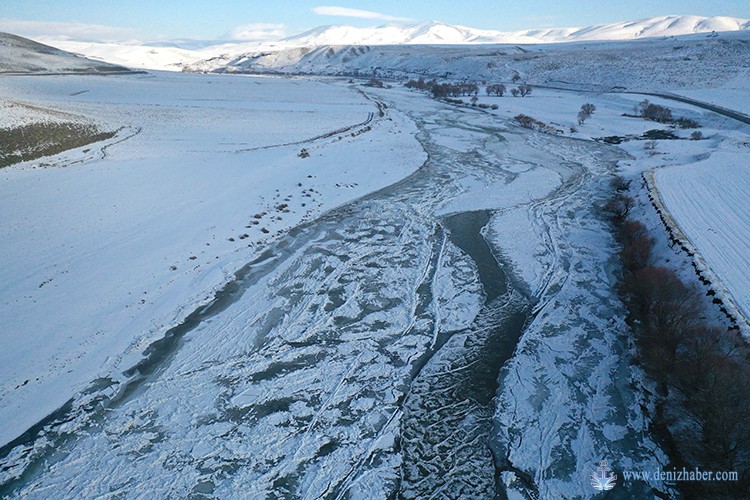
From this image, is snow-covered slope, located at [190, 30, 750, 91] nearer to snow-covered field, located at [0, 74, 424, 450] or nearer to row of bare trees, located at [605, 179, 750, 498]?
snow-covered field, located at [0, 74, 424, 450]

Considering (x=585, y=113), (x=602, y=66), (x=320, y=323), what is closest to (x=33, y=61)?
(x=585, y=113)

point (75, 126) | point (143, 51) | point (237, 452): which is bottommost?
point (237, 452)

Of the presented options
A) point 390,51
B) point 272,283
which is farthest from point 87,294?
point 390,51

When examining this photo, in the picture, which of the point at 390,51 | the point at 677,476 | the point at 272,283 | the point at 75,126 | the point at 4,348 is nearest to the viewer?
the point at 677,476

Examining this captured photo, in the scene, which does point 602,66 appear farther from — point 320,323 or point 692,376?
point 320,323

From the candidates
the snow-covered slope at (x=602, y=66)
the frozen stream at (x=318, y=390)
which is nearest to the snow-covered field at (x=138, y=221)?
the frozen stream at (x=318, y=390)

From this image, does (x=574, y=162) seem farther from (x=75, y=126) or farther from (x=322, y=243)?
(x=75, y=126)
